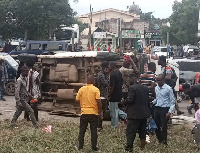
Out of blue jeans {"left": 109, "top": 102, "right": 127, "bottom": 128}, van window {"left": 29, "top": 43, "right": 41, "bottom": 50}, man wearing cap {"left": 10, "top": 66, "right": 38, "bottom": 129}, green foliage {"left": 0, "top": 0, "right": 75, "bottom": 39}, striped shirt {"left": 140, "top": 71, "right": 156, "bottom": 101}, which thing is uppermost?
green foliage {"left": 0, "top": 0, "right": 75, "bottom": 39}

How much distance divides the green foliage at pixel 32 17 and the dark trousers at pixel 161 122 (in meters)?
23.7

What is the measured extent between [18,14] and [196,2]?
58.9 feet

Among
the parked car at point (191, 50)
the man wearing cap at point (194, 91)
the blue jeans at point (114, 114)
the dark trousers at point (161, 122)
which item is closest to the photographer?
the dark trousers at point (161, 122)

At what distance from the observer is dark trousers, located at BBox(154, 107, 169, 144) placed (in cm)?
935

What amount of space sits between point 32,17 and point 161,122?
24.5m

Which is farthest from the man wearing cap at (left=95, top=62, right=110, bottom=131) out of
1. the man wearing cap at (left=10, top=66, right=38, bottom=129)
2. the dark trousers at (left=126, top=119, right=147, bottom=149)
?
the dark trousers at (left=126, top=119, right=147, bottom=149)

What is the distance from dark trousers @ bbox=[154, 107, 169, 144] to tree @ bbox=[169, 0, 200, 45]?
103ft

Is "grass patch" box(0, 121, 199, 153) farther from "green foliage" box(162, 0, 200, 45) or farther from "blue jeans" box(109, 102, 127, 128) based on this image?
A: "green foliage" box(162, 0, 200, 45)

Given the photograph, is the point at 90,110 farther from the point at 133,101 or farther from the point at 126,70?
the point at 126,70

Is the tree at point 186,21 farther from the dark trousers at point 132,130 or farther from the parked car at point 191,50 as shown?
the dark trousers at point 132,130

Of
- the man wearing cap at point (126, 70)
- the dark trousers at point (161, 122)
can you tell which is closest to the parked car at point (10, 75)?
the man wearing cap at point (126, 70)

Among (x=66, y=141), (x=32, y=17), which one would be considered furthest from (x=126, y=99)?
(x=32, y=17)

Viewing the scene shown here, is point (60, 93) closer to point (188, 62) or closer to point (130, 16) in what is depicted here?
point (188, 62)

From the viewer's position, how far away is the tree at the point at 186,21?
1565 inches
